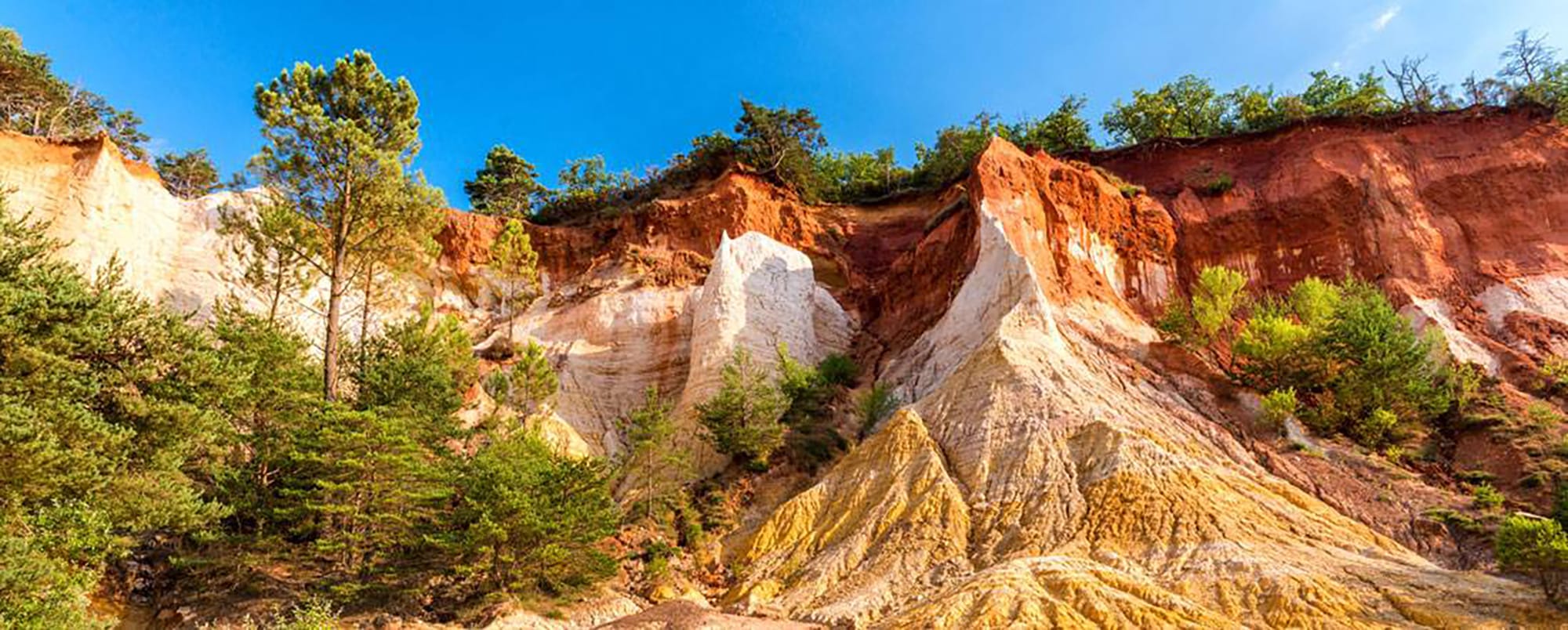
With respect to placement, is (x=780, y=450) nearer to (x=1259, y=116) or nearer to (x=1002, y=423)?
(x=1002, y=423)

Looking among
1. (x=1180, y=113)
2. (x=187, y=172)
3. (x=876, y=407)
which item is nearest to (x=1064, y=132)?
(x=1180, y=113)

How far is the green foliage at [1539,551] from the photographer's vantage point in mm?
12211

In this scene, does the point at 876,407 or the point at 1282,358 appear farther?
the point at 876,407

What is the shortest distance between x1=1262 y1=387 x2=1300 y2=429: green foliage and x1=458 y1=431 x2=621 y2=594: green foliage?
649 inches

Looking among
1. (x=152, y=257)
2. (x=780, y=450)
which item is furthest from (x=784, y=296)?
(x=152, y=257)

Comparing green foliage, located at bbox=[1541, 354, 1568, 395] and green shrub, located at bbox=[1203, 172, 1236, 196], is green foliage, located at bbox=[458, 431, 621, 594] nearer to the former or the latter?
green foliage, located at bbox=[1541, 354, 1568, 395]

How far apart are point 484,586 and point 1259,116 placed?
37.7m

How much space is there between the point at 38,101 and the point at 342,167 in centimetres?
2284

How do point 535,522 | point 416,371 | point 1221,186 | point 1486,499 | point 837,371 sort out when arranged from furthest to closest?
point 1221,186
point 837,371
point 416,371
point 1486,499
point 535,522

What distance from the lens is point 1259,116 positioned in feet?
125

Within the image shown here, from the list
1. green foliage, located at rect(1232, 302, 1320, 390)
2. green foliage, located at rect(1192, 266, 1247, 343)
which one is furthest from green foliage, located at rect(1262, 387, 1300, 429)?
green foliage, located at rect(1192, 266, 1247, 343)

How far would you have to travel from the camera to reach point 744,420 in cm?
2453

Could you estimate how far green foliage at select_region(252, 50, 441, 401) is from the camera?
20.0m

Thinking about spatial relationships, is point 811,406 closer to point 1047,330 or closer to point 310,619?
point 1047,330
